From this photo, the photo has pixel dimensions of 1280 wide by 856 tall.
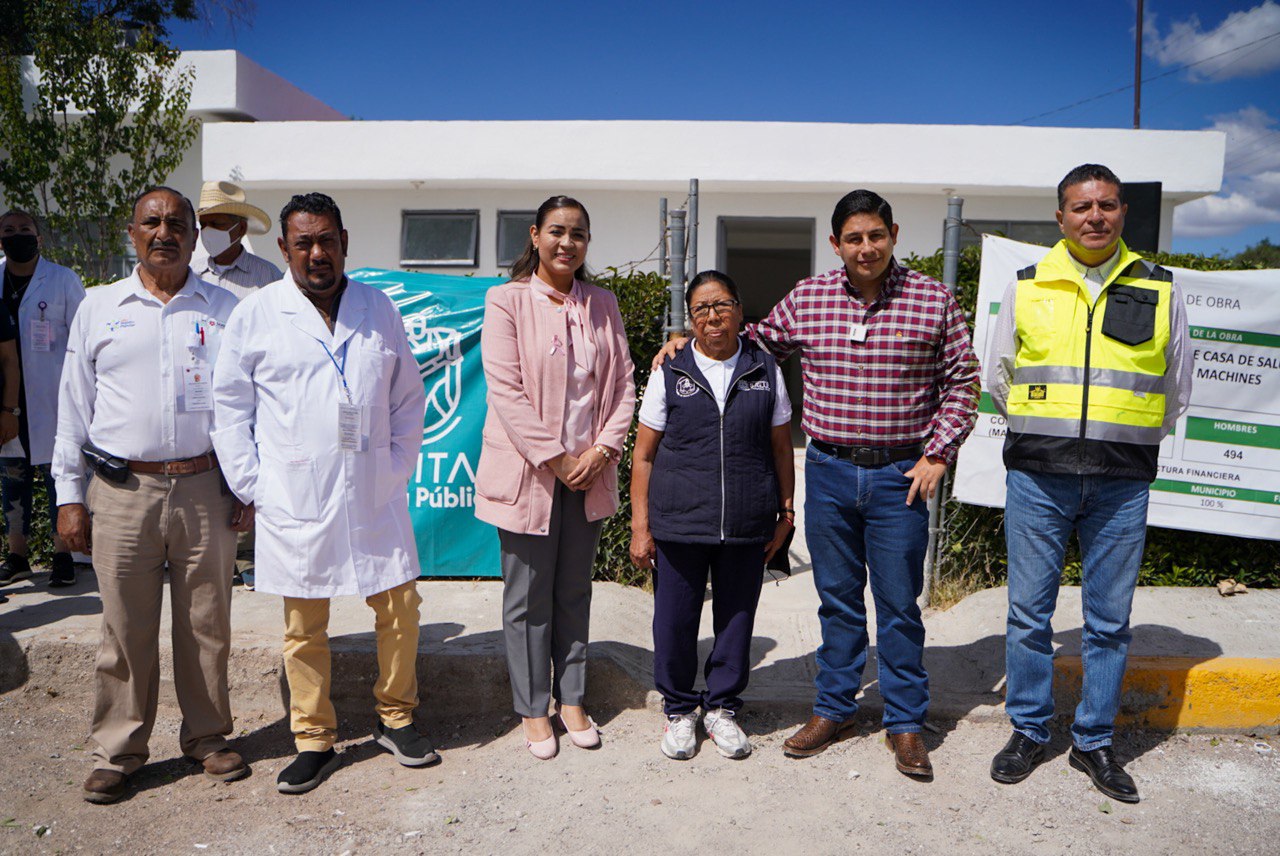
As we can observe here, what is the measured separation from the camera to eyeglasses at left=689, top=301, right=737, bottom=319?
140 inches

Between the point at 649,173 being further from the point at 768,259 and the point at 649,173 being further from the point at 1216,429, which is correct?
the point at 768,259

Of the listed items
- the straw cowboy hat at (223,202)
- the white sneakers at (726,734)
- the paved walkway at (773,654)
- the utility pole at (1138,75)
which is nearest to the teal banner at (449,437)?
the paved walkway at (773,654)

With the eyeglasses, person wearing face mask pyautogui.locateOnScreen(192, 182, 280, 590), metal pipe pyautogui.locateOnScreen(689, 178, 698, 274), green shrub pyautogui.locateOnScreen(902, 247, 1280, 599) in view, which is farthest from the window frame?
the eyeglasses

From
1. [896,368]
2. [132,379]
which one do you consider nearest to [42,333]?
[132,379]

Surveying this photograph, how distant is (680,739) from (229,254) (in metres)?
3.56

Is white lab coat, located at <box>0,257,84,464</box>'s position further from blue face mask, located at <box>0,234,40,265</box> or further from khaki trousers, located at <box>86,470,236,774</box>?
khaki trousers, located at <box>86,470,236,774</box>

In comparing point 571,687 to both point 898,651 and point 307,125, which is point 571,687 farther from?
point 307,125

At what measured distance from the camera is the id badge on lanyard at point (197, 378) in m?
3.42

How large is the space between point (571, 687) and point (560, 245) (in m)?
1.80

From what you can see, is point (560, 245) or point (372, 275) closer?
point (560, 245)

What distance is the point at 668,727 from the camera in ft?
12.5

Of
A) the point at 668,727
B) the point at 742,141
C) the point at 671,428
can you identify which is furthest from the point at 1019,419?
the point at 742,141

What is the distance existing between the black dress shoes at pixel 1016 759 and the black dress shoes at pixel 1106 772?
0.47 ft

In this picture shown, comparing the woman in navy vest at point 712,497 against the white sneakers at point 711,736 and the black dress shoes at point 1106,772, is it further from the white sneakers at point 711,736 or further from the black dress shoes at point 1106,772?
the black dress shoes at point 1106,772
